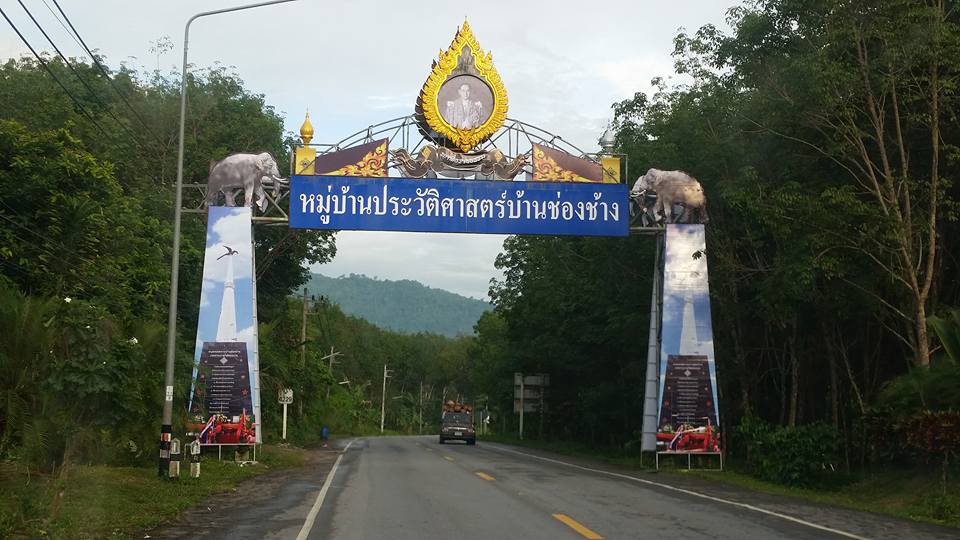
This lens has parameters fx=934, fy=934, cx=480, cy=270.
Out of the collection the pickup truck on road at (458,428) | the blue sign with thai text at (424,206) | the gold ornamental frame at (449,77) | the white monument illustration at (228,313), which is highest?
the gold ornamental frame at (449,77)

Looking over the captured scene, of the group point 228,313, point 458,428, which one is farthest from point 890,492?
point 458,428

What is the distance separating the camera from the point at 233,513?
14406mm

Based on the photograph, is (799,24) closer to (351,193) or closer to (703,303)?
(703,303)

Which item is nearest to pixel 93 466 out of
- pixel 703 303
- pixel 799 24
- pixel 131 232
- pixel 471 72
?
pixel 131 232

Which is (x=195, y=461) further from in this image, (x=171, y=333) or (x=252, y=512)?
(x=252, y=512)

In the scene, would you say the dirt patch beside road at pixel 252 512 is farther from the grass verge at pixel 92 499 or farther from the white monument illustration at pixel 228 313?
the white monument illustration at pixel 228 313

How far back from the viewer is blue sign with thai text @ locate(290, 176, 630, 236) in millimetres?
25562

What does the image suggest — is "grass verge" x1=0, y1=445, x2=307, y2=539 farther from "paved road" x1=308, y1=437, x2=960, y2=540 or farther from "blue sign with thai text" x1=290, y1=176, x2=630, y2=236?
"blue sign with thai text" x1=290, y1=176, x2=630, y2=236

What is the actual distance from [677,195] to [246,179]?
12113mm

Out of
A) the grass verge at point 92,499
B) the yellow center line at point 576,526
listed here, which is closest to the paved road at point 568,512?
the yellow center line at point 576,526

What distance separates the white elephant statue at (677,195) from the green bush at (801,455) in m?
6.53

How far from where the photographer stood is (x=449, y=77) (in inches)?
1020

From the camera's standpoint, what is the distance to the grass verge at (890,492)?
15711 millimetres

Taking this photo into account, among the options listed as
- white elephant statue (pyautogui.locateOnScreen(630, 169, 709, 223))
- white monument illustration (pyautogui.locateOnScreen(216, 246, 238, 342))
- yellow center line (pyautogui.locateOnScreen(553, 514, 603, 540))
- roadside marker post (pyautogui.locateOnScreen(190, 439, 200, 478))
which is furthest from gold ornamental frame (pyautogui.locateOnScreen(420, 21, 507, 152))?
yellow center line (pyautogui.locateOnScreen(553, 514, 603, 540))
